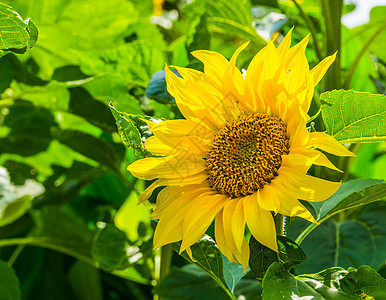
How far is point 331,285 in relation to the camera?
0.46 m

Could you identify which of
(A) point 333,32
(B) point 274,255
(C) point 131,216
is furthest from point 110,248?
(A) point 333,32

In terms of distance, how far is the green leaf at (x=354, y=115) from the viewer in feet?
1.54

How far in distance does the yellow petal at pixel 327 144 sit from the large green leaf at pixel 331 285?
11 cm

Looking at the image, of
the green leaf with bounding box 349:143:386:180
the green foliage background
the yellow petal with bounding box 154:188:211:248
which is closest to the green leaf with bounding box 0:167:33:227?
the green foliage background

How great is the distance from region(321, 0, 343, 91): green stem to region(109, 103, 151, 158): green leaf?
28cm

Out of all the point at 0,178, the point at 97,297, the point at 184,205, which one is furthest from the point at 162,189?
the point at 97,297

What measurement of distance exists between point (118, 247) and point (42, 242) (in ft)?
0.69

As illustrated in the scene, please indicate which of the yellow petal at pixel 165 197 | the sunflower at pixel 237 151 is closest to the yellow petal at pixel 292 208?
the sunflower at pixel 237 151

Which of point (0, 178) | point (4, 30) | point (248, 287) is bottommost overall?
point (248, 287)

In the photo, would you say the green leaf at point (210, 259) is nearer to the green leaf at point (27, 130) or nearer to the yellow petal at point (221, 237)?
the yellow petal at point (221, 237)

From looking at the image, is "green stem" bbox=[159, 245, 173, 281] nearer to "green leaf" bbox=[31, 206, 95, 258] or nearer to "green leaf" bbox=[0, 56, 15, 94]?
"green leaf" bbox=[31, 206, 95, 258]

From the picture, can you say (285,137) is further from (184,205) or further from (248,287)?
(248,287)

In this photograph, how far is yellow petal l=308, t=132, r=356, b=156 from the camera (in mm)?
424

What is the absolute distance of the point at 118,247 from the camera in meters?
0.69
